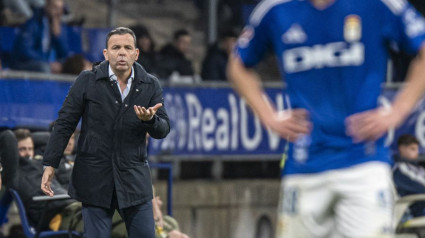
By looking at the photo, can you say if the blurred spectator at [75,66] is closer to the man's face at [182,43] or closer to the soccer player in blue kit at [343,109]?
the man's face at [182,43]

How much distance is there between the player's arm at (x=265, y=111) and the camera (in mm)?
5285

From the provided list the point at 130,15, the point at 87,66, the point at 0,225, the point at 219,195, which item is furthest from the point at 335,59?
the point at 130,15

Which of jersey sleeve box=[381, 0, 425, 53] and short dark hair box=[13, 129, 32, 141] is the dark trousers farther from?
short dark hair box=[13, 129, 32, 141]

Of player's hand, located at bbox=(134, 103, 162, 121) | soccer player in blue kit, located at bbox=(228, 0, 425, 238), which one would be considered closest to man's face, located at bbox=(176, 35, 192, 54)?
player's hand, located at bbox=(134, 103, 162, 121)

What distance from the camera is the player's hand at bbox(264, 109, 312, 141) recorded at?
5281 millimetres

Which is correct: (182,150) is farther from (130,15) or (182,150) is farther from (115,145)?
(115,145)

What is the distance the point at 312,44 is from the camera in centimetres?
531

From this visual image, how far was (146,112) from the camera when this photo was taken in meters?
7.26

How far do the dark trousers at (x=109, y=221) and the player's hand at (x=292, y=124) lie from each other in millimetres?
2743

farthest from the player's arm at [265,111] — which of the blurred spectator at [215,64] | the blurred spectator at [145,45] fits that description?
the blurred spectator at [215,64]

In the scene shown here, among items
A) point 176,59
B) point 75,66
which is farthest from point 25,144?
point 176,59

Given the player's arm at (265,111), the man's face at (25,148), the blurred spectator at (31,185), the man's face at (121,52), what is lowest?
the blurred spectator at (31,185)

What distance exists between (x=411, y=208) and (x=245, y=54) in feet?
22.5

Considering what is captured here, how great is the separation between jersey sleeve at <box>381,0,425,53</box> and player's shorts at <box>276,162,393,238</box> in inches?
20.1
